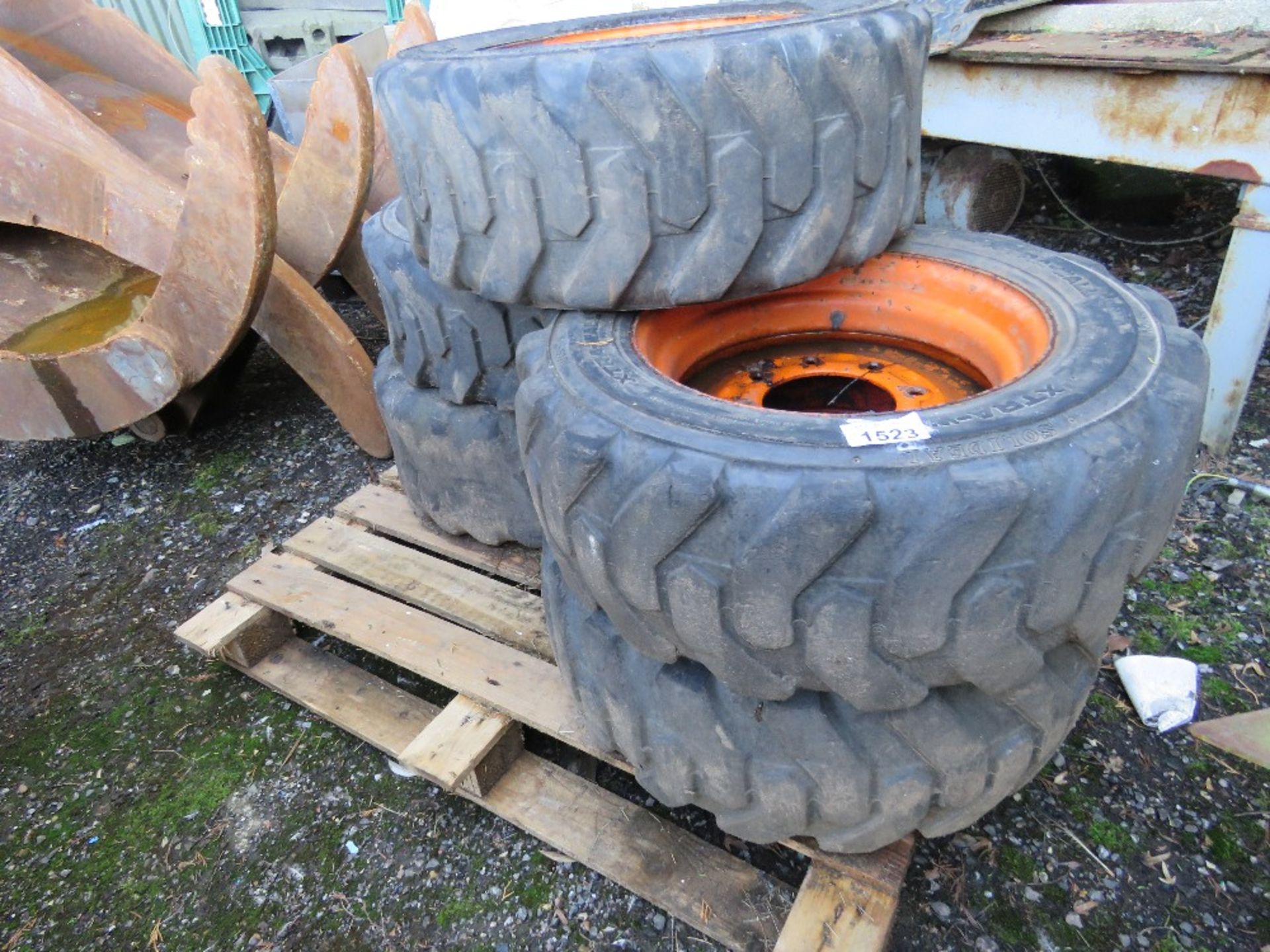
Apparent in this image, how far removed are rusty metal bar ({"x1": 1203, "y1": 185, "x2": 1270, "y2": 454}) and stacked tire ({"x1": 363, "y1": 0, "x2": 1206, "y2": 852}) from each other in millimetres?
1122

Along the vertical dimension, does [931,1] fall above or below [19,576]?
above

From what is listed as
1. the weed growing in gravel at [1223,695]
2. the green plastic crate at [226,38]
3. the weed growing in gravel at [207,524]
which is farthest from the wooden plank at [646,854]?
the green plastic crate at [226,38]

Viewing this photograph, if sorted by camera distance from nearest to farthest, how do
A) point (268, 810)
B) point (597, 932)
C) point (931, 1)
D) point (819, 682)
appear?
1. point (819, 682)
2. point (597, 932)
3. point (268, 810)
4. point (931, 1)

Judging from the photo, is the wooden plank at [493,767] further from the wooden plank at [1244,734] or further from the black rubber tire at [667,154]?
the wooden plank at [1244,734]

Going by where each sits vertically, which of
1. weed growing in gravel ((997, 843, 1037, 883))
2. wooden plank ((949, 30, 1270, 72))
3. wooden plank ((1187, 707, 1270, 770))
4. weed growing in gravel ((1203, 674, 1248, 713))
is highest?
wooden plank ((949, 30, 1270, 72))

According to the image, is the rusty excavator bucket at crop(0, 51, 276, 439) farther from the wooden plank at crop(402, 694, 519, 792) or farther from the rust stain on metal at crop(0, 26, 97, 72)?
the wooden plank at crop(402, 694, 519, 792)

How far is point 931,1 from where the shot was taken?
3.03 metres

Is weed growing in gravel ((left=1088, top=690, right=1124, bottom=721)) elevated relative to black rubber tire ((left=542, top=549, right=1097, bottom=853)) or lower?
lower

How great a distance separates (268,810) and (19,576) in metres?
1.50

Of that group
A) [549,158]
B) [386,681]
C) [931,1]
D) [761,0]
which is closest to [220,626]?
[386,681]

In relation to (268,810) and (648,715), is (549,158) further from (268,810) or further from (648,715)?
(268,810)

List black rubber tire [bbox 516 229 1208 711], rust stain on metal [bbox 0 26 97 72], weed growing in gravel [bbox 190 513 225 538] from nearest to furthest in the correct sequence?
black rubber tire [bbox 516 229 1208 711]
weed growing in gravel [bbox 190 513 225 538]
rust stain on metal [bbox 0 26 97 72]

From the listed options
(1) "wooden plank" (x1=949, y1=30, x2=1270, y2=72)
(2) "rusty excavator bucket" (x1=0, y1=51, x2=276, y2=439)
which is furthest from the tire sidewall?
(2) "rusty excavator bucket" (x1=0, y1=51, x2=276, y2=439)

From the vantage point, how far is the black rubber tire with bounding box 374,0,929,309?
1.31 m
